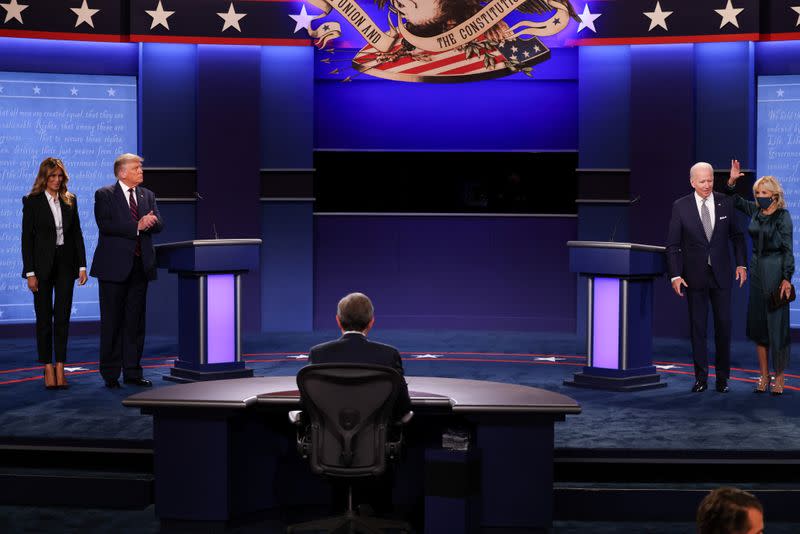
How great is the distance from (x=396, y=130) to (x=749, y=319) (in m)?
4.43

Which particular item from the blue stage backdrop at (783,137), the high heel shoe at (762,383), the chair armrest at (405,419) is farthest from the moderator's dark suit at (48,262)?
the blue stage backdrop at (783,137)

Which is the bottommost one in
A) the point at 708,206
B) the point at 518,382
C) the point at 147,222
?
the point at 518,382

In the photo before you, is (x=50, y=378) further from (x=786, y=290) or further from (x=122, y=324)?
(x=786, y=290)

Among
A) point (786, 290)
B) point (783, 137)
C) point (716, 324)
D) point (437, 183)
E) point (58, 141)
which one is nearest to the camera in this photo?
point (786, 290)

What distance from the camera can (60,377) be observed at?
7.12m

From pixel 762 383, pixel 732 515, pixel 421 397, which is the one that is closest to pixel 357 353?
pixel 421 397

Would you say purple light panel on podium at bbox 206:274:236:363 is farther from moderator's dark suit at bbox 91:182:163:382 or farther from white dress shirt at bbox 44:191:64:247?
white dress shirt at bbox 44:191:64:247

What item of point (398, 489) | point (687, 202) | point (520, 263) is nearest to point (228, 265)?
point (398, 489)

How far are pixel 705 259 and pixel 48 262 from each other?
4329mm

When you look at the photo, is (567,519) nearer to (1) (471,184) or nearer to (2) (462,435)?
(2) (462,435)

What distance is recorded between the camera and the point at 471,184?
10.5m

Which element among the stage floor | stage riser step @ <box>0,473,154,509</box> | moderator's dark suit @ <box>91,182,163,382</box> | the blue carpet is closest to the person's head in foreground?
the blue carpet

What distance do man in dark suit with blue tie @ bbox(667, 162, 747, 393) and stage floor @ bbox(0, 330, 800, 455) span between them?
0.29m

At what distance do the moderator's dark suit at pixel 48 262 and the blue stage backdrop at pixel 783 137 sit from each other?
241 inches
